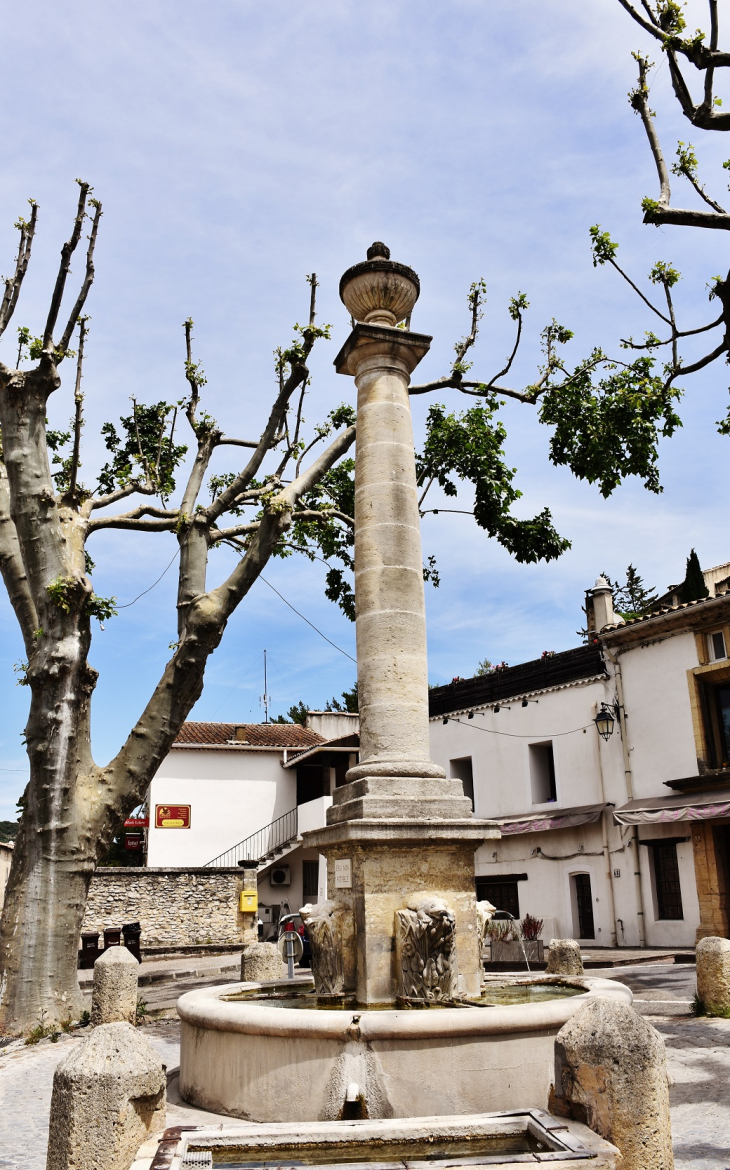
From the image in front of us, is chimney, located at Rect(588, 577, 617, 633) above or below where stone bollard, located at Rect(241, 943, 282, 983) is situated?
above

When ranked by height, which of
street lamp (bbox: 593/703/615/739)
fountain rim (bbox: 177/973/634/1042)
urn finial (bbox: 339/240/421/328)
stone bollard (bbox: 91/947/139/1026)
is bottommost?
stone bollard (bbox: 91/947/139/1026)

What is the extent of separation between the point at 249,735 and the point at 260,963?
24.9 metres

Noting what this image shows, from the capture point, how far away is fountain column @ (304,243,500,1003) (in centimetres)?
636

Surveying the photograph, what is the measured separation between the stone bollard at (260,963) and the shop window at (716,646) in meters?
12.7

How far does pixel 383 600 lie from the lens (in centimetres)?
738

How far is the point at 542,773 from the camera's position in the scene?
24000 millimetres

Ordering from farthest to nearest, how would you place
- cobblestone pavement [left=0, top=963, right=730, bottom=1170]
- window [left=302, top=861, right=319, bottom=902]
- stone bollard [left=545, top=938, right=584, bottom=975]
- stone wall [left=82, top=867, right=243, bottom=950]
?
window [left=302, top=861, right=319, bottom=902], stone wall [left=82, top=867, right=243, bottom=950], stone bollard [left=545, top=938, right=584, bottom=975], cobblestone pavement [left=0, top=963, right=730, bottom=1170]

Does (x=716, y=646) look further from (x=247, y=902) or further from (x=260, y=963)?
(x=247, y=902)

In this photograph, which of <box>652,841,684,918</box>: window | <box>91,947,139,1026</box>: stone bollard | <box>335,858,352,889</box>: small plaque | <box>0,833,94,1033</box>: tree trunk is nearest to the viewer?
<box>335,858,352,889</box>: small plaque

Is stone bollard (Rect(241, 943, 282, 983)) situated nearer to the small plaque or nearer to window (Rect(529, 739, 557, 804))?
the small plaque

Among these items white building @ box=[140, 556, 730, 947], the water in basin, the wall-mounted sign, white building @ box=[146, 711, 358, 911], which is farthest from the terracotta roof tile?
the water in basin

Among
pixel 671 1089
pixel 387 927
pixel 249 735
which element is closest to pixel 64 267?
pixel 387 927

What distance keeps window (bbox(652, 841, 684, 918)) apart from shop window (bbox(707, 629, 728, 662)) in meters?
3.98

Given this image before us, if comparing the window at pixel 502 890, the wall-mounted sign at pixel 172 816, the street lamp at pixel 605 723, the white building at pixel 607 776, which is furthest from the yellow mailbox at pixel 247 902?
the street lamp at pixel 605 723
